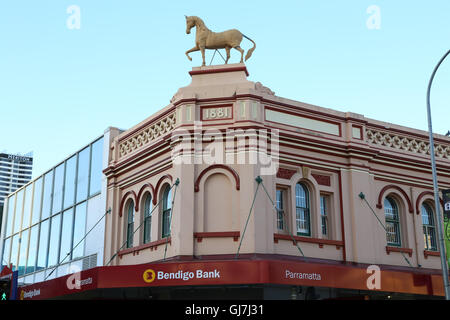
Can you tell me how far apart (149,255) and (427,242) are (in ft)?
33.9

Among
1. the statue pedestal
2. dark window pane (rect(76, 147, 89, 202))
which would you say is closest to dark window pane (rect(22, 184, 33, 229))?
dark window pane (rect(76, 147, 89, 202))

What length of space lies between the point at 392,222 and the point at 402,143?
310cm

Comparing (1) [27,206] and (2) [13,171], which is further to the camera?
(2) [13,171]

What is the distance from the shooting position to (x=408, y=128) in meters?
24.0

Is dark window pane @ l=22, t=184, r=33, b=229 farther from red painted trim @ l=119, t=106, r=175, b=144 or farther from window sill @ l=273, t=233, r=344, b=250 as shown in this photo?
window sill @ l=273, t=233, r=344, b=250

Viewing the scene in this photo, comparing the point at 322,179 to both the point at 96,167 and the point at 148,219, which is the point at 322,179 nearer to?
the point at 148,219

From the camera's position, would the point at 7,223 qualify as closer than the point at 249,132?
No

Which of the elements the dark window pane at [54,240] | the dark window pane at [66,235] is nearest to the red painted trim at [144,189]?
the dark window pane at [66,235]

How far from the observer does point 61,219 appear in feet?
92.2

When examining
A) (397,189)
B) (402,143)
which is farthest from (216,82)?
(397,189)

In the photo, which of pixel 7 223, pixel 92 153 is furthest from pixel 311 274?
pixel 7 223

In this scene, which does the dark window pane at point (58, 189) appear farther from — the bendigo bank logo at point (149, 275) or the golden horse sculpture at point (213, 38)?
the bendigo bank logo at point (149, 275)

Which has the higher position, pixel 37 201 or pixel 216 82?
pixel 216 82
